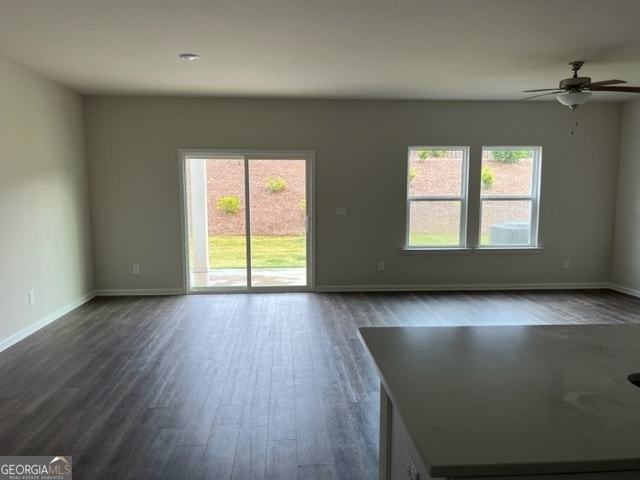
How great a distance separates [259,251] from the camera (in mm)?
6055

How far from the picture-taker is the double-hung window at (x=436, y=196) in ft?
20.1

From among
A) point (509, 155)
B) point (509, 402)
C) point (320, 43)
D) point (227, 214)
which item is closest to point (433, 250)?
point (509, 155)

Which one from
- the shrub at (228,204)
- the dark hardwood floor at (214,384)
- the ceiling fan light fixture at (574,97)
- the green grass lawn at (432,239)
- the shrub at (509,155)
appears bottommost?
the dark hardwood floor at (214,384)

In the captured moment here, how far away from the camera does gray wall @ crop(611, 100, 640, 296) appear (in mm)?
5852

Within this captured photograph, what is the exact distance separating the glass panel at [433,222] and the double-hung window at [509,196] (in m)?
0.41

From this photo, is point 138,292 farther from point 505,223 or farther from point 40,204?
point 505,223

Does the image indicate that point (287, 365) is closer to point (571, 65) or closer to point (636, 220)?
point (571, 65)

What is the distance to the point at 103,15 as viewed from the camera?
2875mm

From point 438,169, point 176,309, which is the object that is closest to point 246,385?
point 176,309

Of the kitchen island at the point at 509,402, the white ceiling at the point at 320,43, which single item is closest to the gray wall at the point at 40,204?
the white ceiling at the point at 320,43

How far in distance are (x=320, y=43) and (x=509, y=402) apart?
10.2 feet

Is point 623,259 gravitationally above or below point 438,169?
below

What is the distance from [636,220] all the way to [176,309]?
6297 mm

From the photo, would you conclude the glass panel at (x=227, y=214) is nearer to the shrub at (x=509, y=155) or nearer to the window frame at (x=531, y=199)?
the window frame at (x=531, y=199)
